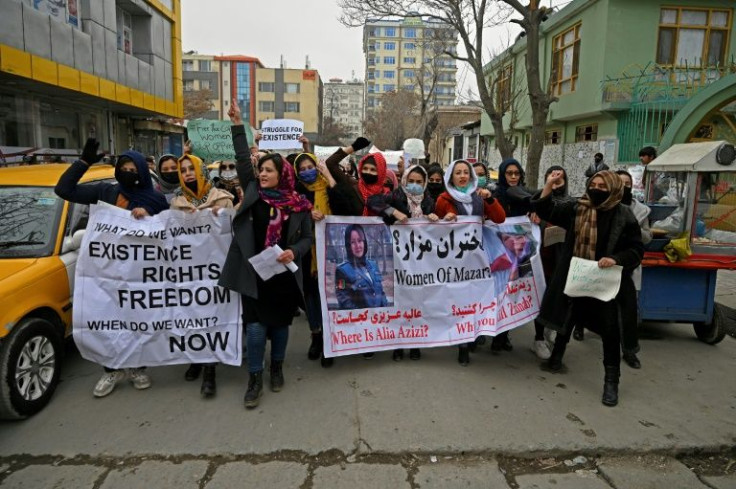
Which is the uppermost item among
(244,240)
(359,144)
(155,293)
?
(359,144)

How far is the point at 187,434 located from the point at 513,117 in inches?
865

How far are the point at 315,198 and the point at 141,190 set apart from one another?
4.80 ft

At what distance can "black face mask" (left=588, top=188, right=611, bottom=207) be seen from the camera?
12.9ft

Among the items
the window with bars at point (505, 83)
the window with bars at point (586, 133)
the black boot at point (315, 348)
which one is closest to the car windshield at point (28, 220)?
the black boot at point (315, 348)

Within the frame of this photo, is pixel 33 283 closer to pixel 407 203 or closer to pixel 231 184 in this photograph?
pixel 231 184

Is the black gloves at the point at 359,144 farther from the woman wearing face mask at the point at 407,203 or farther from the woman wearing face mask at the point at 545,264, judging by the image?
the woman wearing face mask at the point at 545,264

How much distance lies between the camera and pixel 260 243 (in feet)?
12.7

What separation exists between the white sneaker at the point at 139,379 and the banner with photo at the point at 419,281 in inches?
58.3

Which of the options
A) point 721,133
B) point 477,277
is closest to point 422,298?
point 477,277

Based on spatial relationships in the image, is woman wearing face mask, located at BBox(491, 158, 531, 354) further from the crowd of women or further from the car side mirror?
the car side mirror

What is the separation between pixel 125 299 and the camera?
13.1ft

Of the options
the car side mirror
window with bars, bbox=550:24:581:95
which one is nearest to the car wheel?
the car side mirror

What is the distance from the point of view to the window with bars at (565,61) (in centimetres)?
1919

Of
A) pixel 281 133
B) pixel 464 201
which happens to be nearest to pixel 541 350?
pixel 464 201
